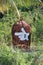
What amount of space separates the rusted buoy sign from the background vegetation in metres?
1.38

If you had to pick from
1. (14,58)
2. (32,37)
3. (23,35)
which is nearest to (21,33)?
(23,35)

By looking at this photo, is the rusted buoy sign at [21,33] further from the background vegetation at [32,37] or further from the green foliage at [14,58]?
the green foliage at [14,58]

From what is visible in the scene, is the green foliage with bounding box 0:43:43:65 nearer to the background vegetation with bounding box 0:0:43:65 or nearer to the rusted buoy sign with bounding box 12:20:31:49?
the background vegetation with bounding box 0:0:43:65

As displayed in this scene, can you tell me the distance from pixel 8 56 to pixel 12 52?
0.34ft

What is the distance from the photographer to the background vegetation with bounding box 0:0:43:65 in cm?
319

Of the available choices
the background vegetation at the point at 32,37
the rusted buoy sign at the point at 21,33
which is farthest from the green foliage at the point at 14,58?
the rusted buoy sign at the point at 21,33

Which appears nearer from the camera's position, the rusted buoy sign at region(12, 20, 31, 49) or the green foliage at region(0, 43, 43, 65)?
the rusted buoy sign at region(12, 20, 31, 49)

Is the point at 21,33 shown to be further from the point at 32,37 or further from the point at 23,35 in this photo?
the point at 32,37

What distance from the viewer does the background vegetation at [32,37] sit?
3189 millimetres

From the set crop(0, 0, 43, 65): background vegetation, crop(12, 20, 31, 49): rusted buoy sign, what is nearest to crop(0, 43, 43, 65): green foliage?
crop(0, 0, 43, 65): background vegetation

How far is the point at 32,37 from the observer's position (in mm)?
4844

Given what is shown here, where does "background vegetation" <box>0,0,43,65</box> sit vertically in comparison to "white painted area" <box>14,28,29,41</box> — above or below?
below

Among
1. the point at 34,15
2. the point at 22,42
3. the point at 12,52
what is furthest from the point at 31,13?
the point at 22,42

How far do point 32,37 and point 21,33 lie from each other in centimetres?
342
